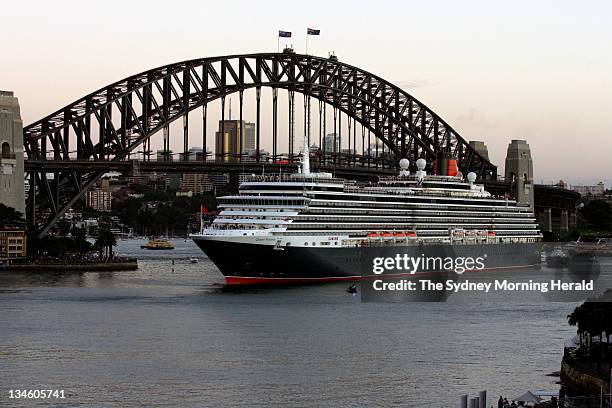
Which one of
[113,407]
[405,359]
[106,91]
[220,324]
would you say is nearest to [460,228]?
[106,91]

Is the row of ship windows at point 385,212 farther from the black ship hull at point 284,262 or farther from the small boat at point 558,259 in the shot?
the small boat at point 558,259

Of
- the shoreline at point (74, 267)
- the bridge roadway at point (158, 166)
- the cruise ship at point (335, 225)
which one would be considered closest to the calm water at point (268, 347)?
the cruise ship at point (335, 225)

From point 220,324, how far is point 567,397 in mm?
25121

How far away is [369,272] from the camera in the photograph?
289ft

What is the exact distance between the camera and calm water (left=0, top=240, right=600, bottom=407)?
1702 inches

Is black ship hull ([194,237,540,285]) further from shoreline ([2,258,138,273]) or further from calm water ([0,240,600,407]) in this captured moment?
shoreline ([2,258,138,273])

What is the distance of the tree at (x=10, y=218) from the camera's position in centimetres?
9775

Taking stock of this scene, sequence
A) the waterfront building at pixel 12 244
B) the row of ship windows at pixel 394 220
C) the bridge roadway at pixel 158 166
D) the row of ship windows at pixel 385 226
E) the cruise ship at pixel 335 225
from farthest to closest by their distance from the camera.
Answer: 1. the bridge roadway at pixel 158 166
2. the waterfront building at pixel 12 244
3. the row of ship windows at pixel 385 226
4. the row of ship windows at pixel 394 220
5. the cruise ship at pixel 335 225

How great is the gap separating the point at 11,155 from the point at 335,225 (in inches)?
1145

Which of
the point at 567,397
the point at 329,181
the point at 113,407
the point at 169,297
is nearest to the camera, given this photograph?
the point at 567,397

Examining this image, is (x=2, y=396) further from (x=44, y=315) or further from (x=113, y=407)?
(x=44, y=315)

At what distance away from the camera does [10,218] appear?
322ft

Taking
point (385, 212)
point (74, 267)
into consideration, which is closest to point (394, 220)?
point (385, 212)

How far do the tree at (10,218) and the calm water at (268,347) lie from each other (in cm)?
2174
